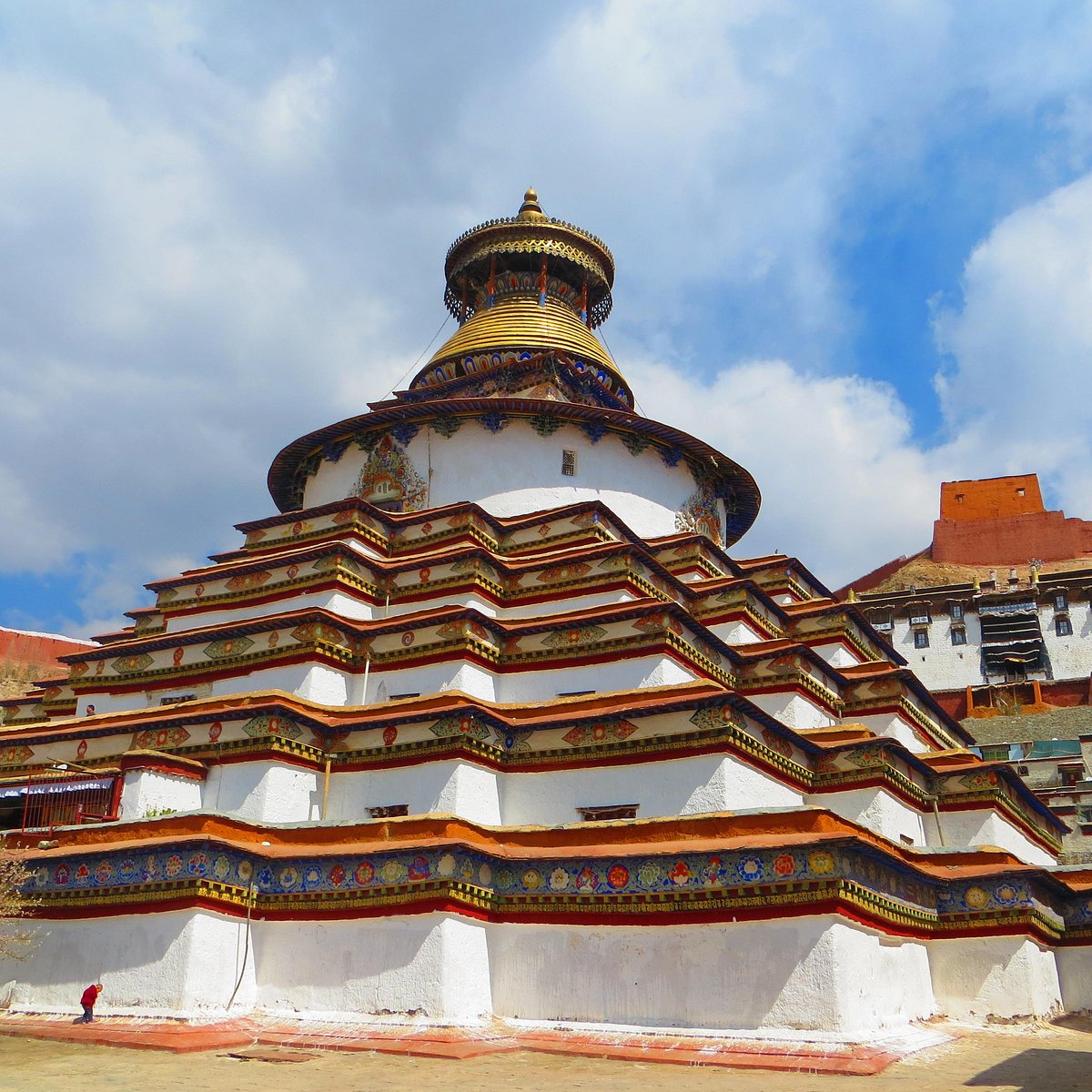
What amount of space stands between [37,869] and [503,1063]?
4.83 metres

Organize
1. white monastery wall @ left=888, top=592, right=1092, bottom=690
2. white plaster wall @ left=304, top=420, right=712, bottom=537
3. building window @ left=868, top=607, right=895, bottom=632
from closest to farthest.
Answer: white plaster wall @ left=304, top=420, right=712, bottom=537 → white monastery wall @ left=888, top=592, right=1092, bottom=690 → building window @ left=868, top=607, right=895, bottom=632

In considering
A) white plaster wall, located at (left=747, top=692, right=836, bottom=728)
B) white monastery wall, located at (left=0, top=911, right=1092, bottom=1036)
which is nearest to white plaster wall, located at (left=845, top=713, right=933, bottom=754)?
white plaster wall, located at (left=747, top=692, right=836, bottom=728)

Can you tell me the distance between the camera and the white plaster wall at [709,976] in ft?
27.0

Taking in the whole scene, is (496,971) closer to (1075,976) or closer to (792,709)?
(792,709)

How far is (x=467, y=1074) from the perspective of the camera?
7.33 meters

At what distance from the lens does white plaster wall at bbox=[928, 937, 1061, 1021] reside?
1019cm

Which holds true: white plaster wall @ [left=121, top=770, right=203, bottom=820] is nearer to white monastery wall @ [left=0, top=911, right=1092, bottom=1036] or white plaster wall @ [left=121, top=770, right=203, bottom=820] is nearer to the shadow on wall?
white monastery wall @ [left=0, top=911, right=1092, bottom=1036]

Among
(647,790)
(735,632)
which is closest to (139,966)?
(647,790)

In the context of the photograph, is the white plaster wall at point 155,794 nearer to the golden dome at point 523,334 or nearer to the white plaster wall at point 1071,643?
the golden dome at point 523,334

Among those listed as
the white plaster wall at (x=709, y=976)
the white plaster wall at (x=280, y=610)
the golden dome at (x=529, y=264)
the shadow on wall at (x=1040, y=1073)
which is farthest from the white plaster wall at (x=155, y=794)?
the golden dome at (x=529, y=264)

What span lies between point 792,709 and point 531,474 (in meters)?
5.88

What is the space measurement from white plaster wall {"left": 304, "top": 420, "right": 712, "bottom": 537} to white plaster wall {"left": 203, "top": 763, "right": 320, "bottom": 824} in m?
6.28

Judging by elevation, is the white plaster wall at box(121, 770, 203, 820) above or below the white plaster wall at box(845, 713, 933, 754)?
below

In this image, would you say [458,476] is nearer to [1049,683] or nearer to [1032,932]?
[1032,932]
